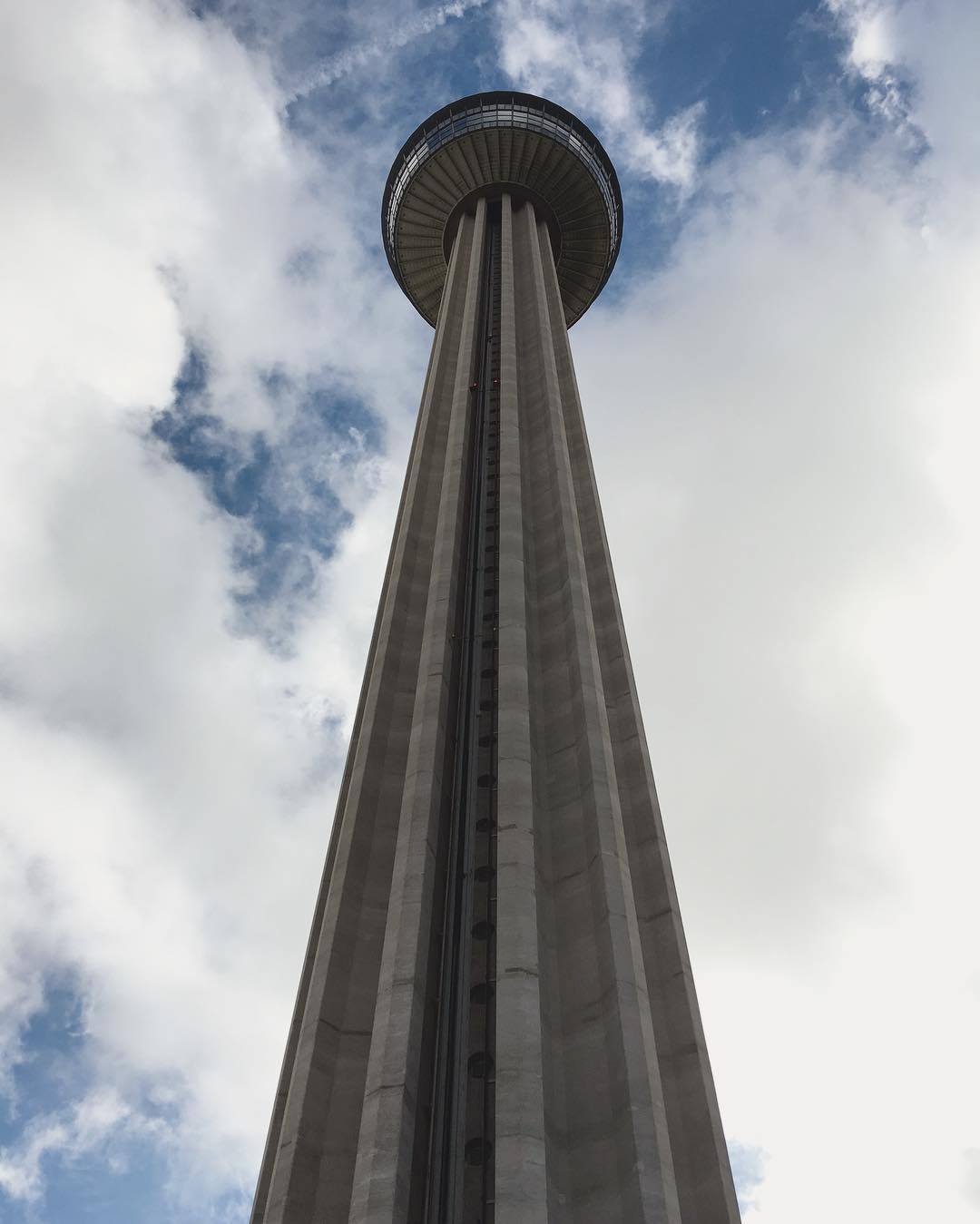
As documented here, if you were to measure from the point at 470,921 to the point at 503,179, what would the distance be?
35558 mm

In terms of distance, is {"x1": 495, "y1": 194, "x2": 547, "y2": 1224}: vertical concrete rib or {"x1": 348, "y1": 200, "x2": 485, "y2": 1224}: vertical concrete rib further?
{"x1": 348, "y1": 200, "x2": 485, "y2": 1224}: vertical concrete rib

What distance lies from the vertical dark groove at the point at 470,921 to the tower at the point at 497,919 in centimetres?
4

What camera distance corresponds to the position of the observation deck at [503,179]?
42.0m

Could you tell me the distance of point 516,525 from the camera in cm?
2184

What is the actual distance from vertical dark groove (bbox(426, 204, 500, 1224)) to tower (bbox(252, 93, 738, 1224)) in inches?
1.4

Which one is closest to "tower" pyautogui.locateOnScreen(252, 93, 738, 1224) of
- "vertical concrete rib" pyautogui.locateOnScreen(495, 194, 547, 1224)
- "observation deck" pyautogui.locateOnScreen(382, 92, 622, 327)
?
"vertical concrete rib" pyautogui.locateOnScreen(495, 194, 547, 1224)

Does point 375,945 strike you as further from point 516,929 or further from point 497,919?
point 516,929

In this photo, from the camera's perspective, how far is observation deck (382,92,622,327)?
42.0 m

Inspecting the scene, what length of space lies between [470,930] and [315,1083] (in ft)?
9.33

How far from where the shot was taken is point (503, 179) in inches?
1666

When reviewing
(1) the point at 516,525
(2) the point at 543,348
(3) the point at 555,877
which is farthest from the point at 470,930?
(2) the point at 543,348

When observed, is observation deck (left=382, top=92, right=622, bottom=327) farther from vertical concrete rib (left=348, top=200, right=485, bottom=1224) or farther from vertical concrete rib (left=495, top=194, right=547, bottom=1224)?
vertical concrete rib (left=495, top=194, right=547, bottom=1224)

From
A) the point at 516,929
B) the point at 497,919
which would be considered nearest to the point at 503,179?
the point at 497,919

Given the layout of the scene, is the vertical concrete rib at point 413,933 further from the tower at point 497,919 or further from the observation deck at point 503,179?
the observation deck at point 503,179
